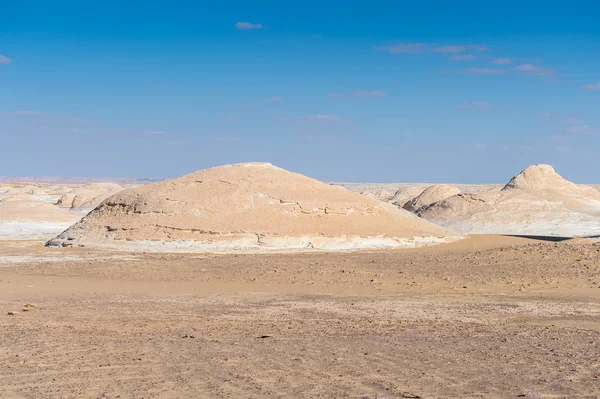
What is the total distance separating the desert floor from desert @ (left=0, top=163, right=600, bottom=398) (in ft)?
0.12

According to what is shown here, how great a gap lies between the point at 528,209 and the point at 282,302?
2533 cm

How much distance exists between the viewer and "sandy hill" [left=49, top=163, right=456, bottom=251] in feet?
82.7

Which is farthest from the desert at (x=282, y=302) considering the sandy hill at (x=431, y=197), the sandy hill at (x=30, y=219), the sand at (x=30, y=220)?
the sandy hill at (x=431, y=197)

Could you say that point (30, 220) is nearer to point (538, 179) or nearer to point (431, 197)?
point (431, 197)

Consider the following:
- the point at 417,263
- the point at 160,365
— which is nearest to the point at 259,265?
the point at 417,263

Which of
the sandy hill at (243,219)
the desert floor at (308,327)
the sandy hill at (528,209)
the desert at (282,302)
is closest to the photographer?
the desert floor at (308,327)

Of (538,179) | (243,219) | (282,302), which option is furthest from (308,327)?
(538,179)

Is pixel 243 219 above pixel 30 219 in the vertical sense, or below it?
above

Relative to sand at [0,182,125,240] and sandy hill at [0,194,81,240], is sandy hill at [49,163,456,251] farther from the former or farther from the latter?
sandy hill at [0,194,81,240]

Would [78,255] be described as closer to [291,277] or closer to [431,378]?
[291,277]

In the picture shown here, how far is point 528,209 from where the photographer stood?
36719mm

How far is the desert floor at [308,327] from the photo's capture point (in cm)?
704

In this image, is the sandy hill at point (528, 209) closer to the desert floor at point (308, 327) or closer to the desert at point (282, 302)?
the desert at point (282, 302)

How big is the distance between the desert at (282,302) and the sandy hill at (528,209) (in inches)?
85.4
